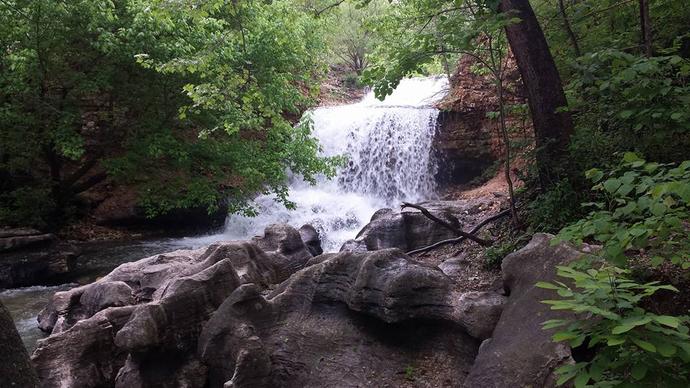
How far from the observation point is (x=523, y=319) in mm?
3586

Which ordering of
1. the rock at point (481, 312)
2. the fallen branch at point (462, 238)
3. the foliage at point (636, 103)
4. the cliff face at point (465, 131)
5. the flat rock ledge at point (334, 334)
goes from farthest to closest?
the cliff face at point (465, 131) < the fallen branch at point (462, 238) < the rock at point (481, 312) < the flat rock ledge at point (334, 334) < the foliage at point (636, 103)

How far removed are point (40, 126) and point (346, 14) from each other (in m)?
20.7

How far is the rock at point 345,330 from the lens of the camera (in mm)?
4148

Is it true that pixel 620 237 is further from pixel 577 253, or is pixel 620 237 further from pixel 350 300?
pixel 350 300

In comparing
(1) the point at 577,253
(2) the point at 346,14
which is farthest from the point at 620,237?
(2) the point at 346,14

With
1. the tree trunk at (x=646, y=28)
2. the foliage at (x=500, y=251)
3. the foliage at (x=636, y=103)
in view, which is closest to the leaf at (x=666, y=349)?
the foliage at (x=636, y=103)

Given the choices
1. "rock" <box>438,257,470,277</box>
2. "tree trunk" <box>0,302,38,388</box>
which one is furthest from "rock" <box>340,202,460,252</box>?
"tree trunk" <box>0,302,38,388</box>

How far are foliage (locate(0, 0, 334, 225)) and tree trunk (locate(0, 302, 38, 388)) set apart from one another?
8.23 meters

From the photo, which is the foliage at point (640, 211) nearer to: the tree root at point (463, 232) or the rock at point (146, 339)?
the tree root at point (463, 232)

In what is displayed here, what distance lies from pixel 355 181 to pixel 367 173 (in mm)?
488

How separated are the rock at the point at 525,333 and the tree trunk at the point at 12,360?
8.72 feet

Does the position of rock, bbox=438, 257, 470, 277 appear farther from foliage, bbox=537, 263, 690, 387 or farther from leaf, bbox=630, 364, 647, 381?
leaf, bbox=630, 364, 647, 381

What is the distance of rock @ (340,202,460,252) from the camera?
768cm

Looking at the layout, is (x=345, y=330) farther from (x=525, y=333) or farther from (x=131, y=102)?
(x=131, y=102)
